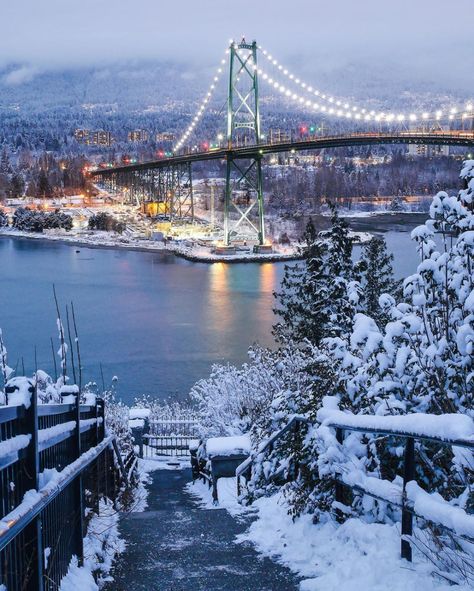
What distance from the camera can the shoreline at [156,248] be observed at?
4427 centimetres

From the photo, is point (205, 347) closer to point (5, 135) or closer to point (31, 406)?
point (31, 406)

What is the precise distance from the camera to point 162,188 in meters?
71.4

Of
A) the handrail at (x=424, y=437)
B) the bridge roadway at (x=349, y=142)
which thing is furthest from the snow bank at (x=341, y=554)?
the bridge roadway at (x=349, y=142)

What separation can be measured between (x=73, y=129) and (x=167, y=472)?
149824 millimetres

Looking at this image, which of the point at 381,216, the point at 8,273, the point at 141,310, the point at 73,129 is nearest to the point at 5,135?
the point at 73,129

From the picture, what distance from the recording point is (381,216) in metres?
64.9

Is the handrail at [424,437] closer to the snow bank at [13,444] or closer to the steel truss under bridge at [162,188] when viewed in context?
the snow bank at [13,444]

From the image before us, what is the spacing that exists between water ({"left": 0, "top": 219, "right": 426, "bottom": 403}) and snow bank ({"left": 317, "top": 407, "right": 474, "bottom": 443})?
48.2 feet

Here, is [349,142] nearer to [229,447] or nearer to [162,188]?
[229,447]

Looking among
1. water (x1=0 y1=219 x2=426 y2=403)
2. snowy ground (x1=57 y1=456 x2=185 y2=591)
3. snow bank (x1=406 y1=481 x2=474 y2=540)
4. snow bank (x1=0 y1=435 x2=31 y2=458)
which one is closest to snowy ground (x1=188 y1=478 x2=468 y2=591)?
snow bank (x1=406 y1=481 x2=474 y2=540)

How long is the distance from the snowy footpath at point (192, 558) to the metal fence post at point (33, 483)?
0.72 m

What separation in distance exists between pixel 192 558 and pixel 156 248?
163 ft

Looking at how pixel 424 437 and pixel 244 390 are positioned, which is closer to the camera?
pixel 424 437

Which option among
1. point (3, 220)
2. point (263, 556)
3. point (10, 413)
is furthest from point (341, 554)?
point (3, 220)
